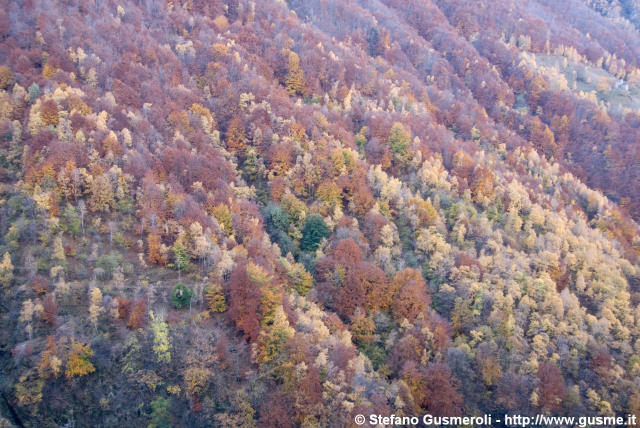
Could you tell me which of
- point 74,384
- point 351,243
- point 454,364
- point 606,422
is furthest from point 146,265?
point 606,422

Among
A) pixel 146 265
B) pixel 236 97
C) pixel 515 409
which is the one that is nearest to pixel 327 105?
pixel 236 97

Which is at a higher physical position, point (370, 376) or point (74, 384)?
point (370, 376)

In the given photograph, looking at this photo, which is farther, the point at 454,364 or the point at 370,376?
the point at 454,364

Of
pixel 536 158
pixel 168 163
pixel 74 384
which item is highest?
pixel 536 158

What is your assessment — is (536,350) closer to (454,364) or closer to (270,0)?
(454,364)

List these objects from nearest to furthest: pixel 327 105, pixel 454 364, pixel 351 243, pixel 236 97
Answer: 1. pixel 454 364
2. pixel 351 243
3. pixel 236 97
4. pixel 327 105

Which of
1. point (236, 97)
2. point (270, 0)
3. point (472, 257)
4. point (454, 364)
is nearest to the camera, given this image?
point (454, 364)

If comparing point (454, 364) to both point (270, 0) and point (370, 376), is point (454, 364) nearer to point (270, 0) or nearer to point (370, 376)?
point (370, 376)
